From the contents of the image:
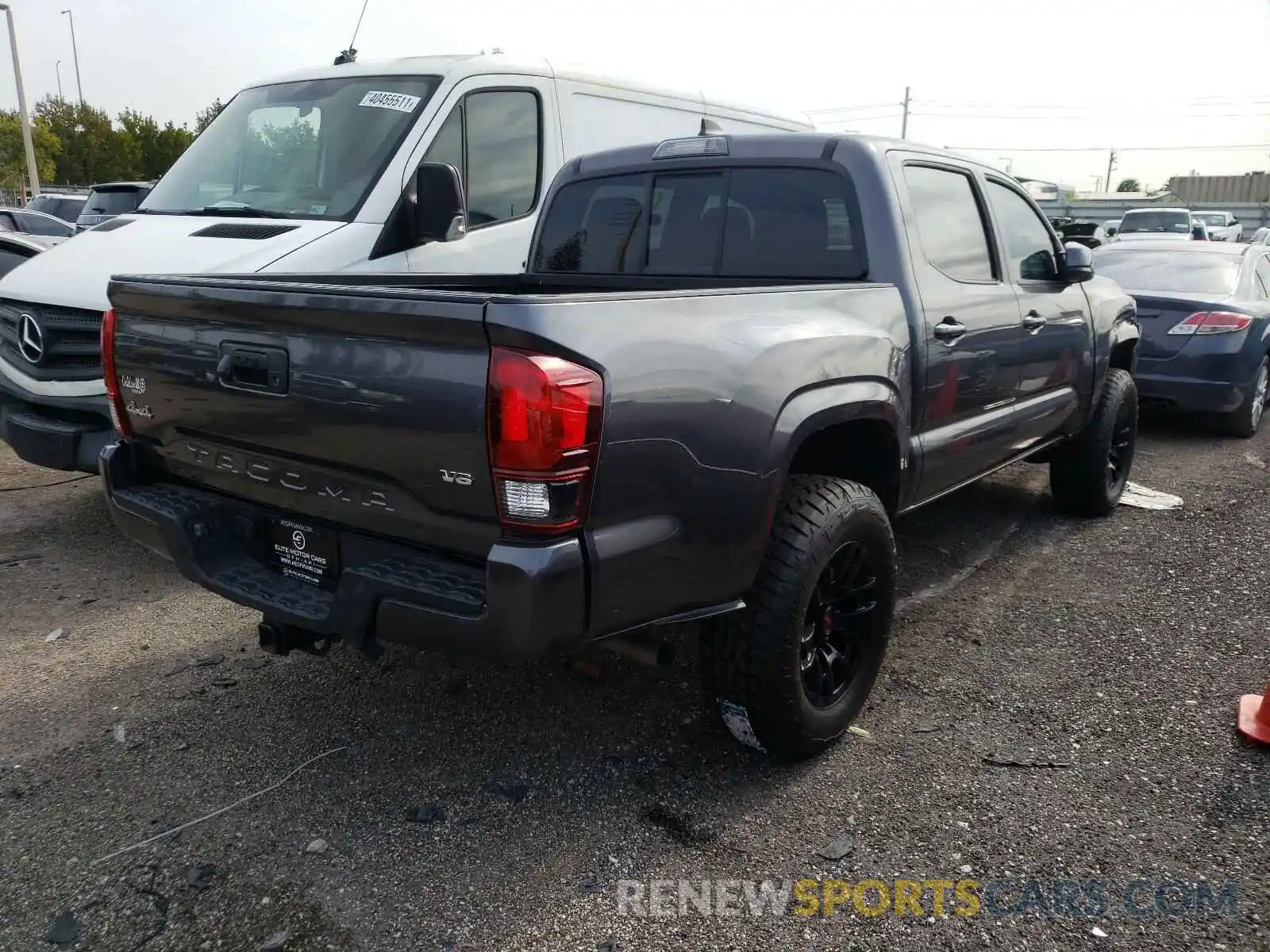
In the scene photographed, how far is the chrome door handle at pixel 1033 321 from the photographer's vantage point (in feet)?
14.0

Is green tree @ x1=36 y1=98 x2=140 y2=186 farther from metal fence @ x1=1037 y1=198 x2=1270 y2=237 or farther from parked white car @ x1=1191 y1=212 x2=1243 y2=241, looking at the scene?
parked white car @ x1=1191 y1=212 x2=1243 y2=241

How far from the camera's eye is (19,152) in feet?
132

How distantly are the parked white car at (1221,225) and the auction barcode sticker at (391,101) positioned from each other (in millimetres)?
24837

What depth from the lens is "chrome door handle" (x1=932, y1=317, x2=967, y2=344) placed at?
3.53 meters

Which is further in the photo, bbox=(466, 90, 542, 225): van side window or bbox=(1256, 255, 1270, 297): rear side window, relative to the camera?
bbox=(1256, 255, 1270, 297): rear side window

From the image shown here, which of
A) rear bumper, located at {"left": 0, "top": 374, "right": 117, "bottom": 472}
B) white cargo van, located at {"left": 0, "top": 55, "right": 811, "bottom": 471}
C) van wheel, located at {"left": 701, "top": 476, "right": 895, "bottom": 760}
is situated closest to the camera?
van wheel, located at {"left": 701, "top": 476, "right": 895, "bottom": 760}

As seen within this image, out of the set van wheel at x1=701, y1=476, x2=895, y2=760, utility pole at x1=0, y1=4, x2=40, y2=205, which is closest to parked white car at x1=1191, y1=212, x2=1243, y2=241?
van wheel at x1=701, y1=476, x2=895, y2=760

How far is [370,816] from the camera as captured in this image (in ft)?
9.14

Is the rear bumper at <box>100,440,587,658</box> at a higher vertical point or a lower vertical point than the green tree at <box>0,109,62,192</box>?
lower

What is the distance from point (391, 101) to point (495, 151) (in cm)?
66

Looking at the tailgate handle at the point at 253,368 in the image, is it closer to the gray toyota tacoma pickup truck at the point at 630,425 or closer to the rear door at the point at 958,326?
the gray toyota tacoma pickup truck at the point at 630,425

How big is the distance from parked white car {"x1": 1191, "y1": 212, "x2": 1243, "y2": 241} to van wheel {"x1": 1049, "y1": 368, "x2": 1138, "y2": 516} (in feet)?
74.3

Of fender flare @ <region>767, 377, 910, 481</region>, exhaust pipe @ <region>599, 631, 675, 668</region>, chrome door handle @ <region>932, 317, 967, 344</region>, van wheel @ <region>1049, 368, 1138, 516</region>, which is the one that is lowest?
van wheel @ <region>1049, 368, 1138, 516</region>

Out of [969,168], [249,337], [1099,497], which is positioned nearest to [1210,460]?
[1099,497]
